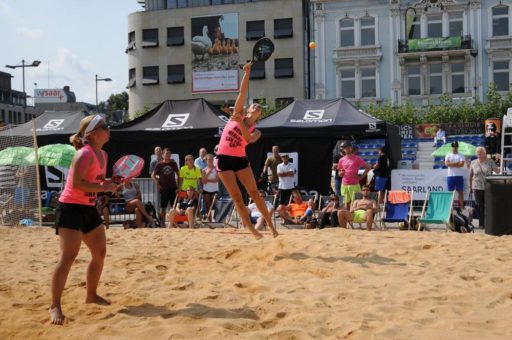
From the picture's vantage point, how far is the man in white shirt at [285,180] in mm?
14289

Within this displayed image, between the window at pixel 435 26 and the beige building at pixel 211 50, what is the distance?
29.1ft

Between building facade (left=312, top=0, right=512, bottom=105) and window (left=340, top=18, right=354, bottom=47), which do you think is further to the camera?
window (left=340, top=18, right=354, bottom=47)

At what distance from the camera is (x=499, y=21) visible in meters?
40.8

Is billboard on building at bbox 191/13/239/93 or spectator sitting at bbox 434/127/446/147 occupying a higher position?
billboard on building at bbox 191/13/239/93

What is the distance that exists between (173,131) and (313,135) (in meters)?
3.69

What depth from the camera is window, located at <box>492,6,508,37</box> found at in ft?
133

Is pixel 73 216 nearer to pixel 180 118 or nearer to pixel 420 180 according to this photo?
pixel 420 180

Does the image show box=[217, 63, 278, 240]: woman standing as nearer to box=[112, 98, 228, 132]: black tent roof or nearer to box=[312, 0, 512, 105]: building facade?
box=[112, 98, 228, 132]: black tent roof

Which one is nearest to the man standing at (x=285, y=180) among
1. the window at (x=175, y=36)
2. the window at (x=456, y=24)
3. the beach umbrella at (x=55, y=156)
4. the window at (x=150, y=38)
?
the beach umbrella at (x=55, y=156)

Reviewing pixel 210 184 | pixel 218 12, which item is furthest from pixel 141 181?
pixel 218 12

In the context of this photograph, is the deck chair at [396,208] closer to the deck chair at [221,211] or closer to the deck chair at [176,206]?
the deck chair at [221,211]

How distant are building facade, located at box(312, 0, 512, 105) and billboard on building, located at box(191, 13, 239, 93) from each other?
7.59 metres

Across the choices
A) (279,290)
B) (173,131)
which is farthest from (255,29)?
(279,290)

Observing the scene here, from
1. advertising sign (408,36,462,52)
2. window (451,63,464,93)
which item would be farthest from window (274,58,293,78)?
window (451,63,464,93)
